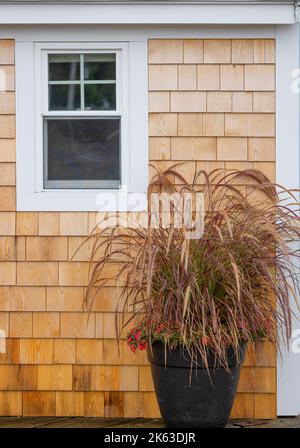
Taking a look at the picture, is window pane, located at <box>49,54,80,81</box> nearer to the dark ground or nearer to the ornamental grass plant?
the ornamental grass plant

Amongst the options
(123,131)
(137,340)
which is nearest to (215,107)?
(123,131)

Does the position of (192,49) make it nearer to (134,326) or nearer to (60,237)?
(60,237)

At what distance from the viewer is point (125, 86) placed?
4.94 meters

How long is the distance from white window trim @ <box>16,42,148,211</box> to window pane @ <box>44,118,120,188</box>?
8cm

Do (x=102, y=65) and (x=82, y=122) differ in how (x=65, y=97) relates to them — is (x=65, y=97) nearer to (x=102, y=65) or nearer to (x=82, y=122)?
(x=82, y=122)

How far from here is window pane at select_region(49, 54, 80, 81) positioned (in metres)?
4.96

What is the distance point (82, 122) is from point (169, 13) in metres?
0.92

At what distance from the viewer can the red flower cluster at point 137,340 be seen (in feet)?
14.8

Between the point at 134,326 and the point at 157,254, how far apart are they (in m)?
0.67

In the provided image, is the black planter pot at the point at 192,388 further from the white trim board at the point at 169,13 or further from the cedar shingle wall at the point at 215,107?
the white trim board at the point at 169,13

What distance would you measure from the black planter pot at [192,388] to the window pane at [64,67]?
1.90m

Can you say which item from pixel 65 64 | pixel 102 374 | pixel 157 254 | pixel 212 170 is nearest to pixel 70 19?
pixel 65 64

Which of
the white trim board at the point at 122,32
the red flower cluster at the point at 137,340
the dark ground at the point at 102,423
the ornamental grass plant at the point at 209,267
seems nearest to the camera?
the ornamental grass plant at the point at 209,267

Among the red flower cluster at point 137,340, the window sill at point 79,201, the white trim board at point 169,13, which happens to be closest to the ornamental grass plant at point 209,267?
the red flower cluster at point 137,340
